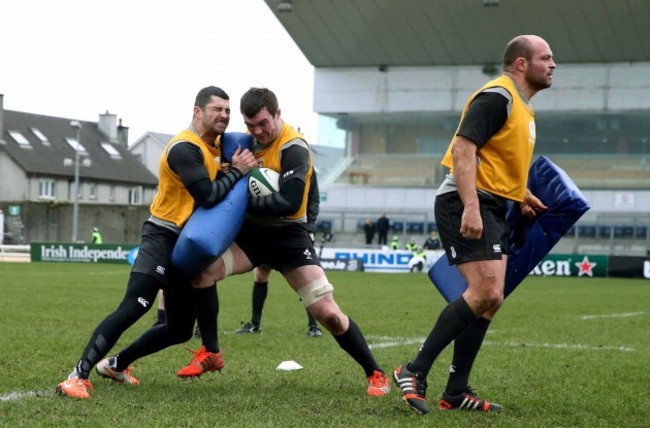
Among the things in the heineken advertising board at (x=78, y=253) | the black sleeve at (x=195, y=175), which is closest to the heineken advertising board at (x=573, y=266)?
the heineken advertising board at (x=78, y=253)

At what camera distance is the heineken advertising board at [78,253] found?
3722cm

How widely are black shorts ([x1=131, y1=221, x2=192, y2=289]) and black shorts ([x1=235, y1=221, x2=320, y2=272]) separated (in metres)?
0.50

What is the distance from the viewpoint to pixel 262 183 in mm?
6473

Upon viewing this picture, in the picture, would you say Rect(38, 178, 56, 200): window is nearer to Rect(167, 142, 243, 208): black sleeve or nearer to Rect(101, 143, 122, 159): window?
Rect(101, 143, 122, 159): window

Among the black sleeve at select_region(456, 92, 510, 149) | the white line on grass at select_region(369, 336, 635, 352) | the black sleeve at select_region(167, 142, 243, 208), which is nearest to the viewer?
the black sleeve at select_region(456, 92, 510, 149)

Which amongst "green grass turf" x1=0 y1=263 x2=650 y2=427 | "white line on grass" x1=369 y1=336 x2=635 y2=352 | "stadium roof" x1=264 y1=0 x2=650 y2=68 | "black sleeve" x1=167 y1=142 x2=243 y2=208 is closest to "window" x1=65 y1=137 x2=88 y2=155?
"stadium roof" x1=264 y1=0 x2=650 y2=68

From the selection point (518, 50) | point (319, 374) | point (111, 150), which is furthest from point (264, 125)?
point (111, 150)

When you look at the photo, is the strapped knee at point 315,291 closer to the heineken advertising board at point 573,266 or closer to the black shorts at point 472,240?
the black shorts at point 472,240

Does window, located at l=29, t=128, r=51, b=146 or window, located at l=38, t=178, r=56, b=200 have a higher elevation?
window, located at l=29, t=128, r=51, b=146

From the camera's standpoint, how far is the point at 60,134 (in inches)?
3002

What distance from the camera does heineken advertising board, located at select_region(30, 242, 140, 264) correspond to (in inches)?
1465

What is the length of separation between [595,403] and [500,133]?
178cm

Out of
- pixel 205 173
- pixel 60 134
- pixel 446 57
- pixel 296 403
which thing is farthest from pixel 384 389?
pixel 60 134

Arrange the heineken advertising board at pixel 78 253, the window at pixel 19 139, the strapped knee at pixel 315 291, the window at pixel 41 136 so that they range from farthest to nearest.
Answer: the window at pixel 41 136
the window at pixel 19 139
the heineken advertising board at pixel 78 253
the strapped knee at pixel 315 291
